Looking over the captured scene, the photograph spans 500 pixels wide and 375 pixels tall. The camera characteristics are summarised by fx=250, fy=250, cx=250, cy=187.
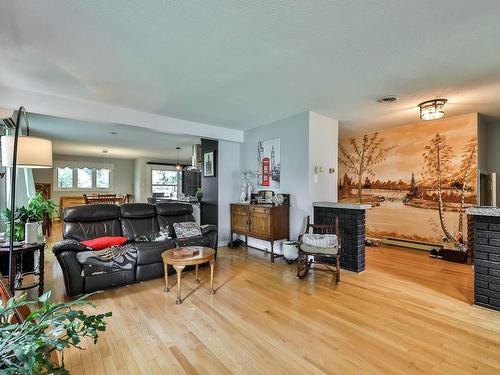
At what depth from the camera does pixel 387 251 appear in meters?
4.62

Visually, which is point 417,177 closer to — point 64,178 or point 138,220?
point 138,220

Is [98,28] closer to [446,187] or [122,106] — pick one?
[122,106]

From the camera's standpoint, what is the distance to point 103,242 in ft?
10.6

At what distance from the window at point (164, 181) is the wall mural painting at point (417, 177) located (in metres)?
6.97

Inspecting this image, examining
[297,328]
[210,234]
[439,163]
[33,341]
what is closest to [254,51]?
[33,341]

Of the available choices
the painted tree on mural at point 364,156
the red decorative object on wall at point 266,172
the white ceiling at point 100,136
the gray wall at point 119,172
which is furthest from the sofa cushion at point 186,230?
the gray wall at point 119,172

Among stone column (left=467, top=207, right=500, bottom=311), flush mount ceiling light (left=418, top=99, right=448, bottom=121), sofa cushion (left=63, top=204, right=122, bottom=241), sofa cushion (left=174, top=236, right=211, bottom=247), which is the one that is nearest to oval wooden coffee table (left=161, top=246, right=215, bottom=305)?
sofa cushion (left=174, top=236, right=211, bottom=247)

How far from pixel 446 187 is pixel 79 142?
27.2ft

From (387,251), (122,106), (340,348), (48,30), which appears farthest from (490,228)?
(122,106)

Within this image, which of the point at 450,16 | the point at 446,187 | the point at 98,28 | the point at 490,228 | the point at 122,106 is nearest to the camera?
the point at 450,16

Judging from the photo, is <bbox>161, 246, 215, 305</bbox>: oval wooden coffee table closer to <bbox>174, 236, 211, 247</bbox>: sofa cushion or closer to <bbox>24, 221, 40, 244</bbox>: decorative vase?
<bbox>174, 236, 211, 247</bbox>: sofa cushion

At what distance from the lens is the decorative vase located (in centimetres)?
272

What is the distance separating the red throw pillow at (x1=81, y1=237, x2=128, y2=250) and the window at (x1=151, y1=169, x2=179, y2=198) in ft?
21.4

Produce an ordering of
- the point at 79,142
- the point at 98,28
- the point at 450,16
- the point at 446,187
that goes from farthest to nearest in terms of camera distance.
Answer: the point at 79,142, the point at 446,187, the point at 98,28, the point at 450,16
